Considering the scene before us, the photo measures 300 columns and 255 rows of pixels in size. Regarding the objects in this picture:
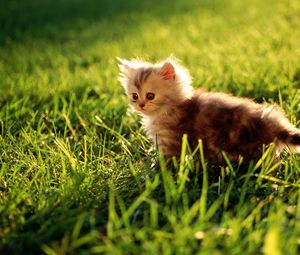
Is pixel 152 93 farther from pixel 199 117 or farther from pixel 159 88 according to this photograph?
pixel 199 117

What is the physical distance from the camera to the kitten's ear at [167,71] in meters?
3.68

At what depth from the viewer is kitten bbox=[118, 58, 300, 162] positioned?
121 inches

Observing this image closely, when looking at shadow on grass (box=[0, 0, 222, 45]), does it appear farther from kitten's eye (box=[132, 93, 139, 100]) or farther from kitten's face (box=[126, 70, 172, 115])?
kitten's face (box=[126, 70, 172, 115])

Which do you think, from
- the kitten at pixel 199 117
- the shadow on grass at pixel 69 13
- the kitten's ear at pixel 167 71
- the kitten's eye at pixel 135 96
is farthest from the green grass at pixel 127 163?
the shadow on grass at pixel 69 13

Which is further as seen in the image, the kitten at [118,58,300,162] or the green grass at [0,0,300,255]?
the kitten at [118,58,300,162]

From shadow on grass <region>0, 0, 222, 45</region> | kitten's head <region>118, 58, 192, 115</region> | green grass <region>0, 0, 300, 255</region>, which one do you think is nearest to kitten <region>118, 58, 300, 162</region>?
kitten's head <region>118, 58, 192, 115</region>

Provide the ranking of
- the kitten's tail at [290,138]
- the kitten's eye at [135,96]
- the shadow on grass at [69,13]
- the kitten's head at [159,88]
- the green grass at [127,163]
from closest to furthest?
1. the green grass at [127,163]
2. the kitten's tail at [290,138]
3. the kitten's head at [159,88]
4. the kitten's eye at [135,96]
5. the shadow on grass at [69,13]

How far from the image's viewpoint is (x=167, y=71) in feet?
12.1

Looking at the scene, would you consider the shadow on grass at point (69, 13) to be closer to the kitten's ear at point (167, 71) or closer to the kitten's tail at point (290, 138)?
the kitten's ear at point (167, 71)

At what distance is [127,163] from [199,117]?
60cm

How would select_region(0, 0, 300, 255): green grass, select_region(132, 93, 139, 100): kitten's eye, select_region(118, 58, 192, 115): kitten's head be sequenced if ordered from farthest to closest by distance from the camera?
select_region(132, 93, 139, 100): kitten's eye, select_region(118, 58, 192, 115): kitten's head, select_region(0, 0, 300, 255): green grass

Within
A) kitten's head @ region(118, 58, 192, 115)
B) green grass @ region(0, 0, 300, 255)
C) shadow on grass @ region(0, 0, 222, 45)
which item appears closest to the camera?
green grass @ region(0, 0, 300, 255)

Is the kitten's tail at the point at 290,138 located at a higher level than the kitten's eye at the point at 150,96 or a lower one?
lower

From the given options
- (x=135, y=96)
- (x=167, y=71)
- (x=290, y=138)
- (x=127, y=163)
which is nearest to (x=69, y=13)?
(x=135, y=96)
